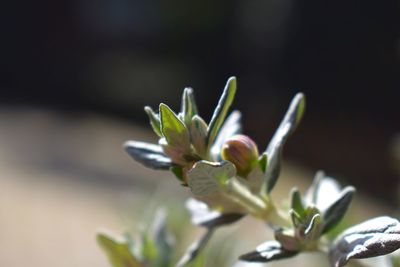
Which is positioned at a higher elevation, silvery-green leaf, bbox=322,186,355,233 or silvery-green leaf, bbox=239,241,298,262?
silvery-green leaf, bbox=322,186,355,233

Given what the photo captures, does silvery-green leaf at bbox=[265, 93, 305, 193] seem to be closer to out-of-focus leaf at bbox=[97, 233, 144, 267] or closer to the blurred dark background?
out-of-focus leaf at bbox=[97, 233, 144, 267]

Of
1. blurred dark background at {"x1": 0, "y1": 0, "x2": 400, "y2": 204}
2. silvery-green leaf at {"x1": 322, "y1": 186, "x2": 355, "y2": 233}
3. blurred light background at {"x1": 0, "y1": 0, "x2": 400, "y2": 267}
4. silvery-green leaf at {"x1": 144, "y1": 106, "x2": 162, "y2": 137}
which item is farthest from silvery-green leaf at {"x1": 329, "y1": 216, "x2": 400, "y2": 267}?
blurred dark background at {"x1": 0, "y1": 0, "x2": 400, "y2": 204}

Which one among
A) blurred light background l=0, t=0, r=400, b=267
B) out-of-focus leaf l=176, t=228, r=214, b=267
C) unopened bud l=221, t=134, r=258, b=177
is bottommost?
blurred light background l=0, t=0, r=400, b=267

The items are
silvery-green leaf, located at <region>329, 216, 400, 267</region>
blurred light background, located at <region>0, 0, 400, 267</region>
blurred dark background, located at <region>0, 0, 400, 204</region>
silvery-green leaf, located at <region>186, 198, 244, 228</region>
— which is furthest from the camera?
blurred dark background, located at <region>0, 0, 400, 204</region>

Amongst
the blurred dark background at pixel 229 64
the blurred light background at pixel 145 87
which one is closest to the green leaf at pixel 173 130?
the blurred light background at pixel 145 87

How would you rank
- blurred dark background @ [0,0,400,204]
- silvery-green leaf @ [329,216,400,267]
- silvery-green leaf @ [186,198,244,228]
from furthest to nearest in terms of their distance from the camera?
blurred dark background @ [0,0,400,204] < silvery-green leaf @ [186,198,244,228] < silvery-green leaf @ [329,216,400,267]

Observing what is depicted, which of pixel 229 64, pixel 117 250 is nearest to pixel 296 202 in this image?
pixel 117 250

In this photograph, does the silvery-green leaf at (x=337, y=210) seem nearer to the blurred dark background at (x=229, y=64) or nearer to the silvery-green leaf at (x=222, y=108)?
the silvery-green leaf at (x=222, y=108)

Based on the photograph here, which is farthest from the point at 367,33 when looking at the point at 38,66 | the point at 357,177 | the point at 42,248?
the point at 38,66

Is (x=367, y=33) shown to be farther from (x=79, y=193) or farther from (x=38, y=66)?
(x=38, y=66)
